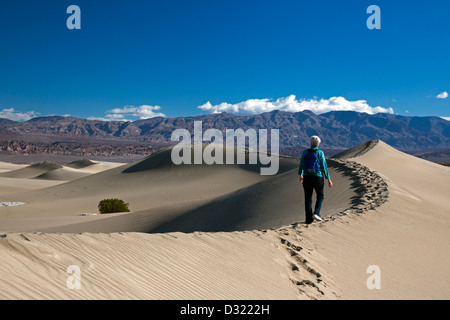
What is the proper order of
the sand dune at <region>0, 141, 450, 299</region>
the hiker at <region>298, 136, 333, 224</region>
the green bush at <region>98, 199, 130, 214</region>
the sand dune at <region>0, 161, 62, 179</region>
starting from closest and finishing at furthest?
1. the sand dune at <region>0, 141, 450, 299</region>
2. the hiker at <region>298, 136, 333, 224</region>
3. the green bush at <region>98, 199, 130, 214</region>
4. the sand dune at <region>0, 161, 62, 179</region>

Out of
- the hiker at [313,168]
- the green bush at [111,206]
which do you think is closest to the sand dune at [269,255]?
the hiker at [313,168]

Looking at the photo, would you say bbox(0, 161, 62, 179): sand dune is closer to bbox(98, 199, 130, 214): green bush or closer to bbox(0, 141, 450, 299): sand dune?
bbox(98, 199, 130, 214): green bush

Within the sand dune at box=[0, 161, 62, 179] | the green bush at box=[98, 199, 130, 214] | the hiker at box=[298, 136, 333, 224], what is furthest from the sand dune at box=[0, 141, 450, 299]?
the sand dune at box=[0, 161, 62, 179]

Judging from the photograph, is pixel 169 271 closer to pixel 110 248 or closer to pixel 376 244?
pixel 110 248

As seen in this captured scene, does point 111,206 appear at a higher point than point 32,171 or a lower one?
higher

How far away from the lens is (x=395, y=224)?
8.29 metres
